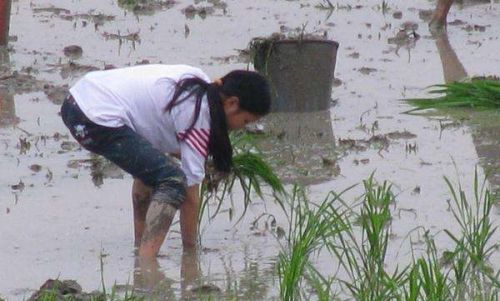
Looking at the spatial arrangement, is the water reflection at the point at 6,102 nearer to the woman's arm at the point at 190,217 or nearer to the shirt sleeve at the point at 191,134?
the woman's arm at the point at 190,217

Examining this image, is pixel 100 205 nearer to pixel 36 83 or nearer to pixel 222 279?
pixel 222 279

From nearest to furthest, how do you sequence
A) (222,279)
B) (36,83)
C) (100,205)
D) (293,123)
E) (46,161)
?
(222,279) < (100,205) < (46,161) < (293,123) < (36,83)

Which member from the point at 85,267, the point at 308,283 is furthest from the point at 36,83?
the point at 308,283

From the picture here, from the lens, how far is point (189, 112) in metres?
5.59

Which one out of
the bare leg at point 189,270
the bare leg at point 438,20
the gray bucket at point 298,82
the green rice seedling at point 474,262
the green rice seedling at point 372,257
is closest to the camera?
the green rice seedling at point 372,257

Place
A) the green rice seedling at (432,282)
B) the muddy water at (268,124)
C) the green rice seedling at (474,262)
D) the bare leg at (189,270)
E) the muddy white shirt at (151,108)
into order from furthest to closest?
the muddy water at (268,124) < the bare leg at (189,270) < the muddy white shirt at (151,108) < the green rice seedling at (474,262) < the green rice seedling at (432,282)

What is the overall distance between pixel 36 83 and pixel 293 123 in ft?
5.60

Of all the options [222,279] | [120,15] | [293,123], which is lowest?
[222,279]

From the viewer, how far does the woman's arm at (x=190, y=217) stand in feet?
18.9

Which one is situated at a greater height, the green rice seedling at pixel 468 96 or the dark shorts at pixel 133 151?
the green rice seedling at pixel 468 96

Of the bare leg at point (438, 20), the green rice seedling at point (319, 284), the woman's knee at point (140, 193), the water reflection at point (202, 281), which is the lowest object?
the water reflection at point (202, 281)

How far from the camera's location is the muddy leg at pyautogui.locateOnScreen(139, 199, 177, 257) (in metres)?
5.74

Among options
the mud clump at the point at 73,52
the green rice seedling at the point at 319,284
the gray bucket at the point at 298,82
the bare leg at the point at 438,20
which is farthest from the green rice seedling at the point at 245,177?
the bare leg at the point at 438,20

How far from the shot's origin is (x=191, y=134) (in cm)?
555
